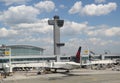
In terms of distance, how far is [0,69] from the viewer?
489ft

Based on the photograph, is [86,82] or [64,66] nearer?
[86,82]

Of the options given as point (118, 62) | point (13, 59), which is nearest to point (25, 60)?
point (13, 59)

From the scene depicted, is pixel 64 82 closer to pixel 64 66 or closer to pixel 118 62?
pixel 64 66

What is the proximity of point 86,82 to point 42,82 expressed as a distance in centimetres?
1346

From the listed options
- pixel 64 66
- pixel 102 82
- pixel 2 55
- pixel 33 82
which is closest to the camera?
pixel 102 82

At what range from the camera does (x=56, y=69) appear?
13350 cm

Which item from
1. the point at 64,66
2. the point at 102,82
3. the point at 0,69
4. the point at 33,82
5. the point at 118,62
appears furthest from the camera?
the point at 118,62

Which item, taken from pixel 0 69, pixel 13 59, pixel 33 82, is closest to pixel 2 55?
pixel 13 59

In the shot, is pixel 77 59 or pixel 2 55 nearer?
pixel 77 59

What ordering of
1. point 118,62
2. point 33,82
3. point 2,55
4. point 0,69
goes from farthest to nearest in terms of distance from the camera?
point 118,62, point 2,55, point 0,69, point 33,82

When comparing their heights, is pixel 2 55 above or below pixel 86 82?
above

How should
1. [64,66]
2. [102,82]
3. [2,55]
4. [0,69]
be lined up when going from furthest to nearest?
[2,55], [0,69], [64,66], [102,82]

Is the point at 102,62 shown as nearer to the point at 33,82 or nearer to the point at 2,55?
the point at 2,55

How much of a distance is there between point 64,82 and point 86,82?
6.56 meters
